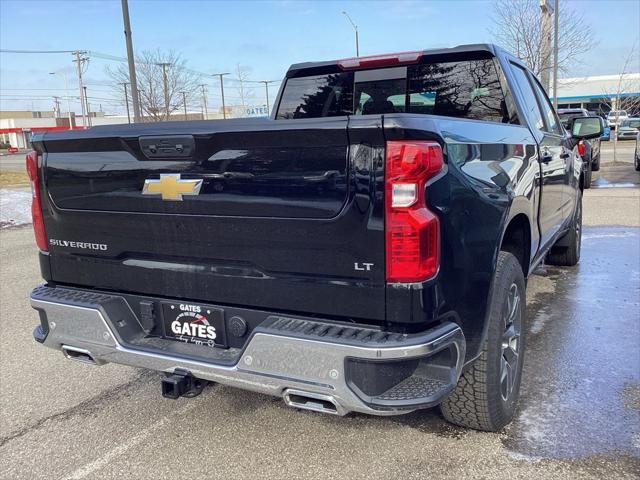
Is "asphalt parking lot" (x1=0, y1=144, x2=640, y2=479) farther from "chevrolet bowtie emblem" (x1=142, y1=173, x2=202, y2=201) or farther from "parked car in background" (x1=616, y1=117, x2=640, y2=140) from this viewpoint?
"parked car in background" (x1=616, y1=117, x2=640, y2=140)

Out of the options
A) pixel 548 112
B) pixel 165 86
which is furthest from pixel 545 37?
pixel 165 86

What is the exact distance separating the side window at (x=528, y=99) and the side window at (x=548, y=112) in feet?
0.74

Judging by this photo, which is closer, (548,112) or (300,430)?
(300,430)

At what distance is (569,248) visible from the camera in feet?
21.3

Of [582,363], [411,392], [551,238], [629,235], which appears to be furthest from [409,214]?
[629,235]

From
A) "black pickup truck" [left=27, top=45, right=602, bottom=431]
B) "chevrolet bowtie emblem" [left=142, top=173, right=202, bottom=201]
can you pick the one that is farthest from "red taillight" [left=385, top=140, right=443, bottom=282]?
"chevrolet bowtie emblem" [left=142, top=173, right=202, bottom=201]

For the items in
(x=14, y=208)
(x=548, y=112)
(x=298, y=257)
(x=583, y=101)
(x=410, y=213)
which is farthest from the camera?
(x=583, y=101)

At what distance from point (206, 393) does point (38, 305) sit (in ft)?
3.87

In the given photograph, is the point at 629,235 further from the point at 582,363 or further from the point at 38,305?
the point at 38,305

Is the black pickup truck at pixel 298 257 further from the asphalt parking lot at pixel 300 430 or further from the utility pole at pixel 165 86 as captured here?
the utility pole at pixel 165 86

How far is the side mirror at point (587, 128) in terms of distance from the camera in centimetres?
534

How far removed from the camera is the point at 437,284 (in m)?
2.35

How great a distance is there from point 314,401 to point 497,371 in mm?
977

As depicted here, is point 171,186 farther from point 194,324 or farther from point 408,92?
point 408,92
